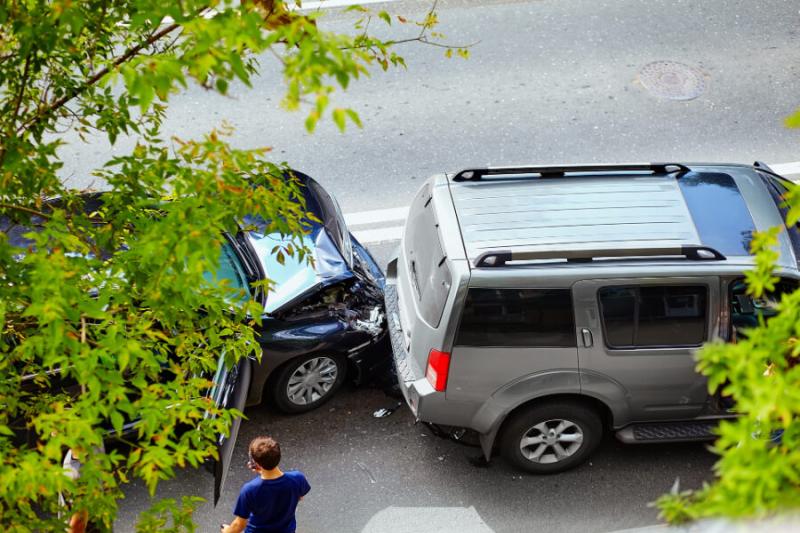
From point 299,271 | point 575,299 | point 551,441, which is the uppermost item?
point 299,271

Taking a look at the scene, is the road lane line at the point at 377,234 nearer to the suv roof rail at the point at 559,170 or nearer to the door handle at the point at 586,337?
the suv roof rail at the point at 559,170

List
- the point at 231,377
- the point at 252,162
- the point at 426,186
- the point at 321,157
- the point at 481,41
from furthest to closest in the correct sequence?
Answer: 1. the point at 481,41
2. the point at 321,157
3. the point at 426,186
4. the point at 231,377
5. the point at 252,162

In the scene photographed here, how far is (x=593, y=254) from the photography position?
6.15m

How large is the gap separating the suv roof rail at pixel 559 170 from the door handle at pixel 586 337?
139 centimetres

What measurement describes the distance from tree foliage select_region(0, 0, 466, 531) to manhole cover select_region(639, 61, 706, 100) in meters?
7.04

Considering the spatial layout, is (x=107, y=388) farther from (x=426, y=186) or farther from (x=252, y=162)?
(x=426, y=186)

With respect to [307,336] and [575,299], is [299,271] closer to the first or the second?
[307,336]

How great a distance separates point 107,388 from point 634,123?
8.06 meters

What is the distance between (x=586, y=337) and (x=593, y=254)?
0.61 meters

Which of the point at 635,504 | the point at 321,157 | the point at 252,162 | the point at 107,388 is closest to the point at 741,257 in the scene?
the point at 635,504

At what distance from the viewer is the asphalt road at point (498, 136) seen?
22.5ft

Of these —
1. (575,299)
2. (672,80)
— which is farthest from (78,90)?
(672,80)

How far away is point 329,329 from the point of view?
7.29 m

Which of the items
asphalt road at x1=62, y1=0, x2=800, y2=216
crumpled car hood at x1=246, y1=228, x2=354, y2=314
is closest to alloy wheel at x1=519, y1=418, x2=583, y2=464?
crumpled car hood at x1=246, y1=228, x2=354, y2=314
